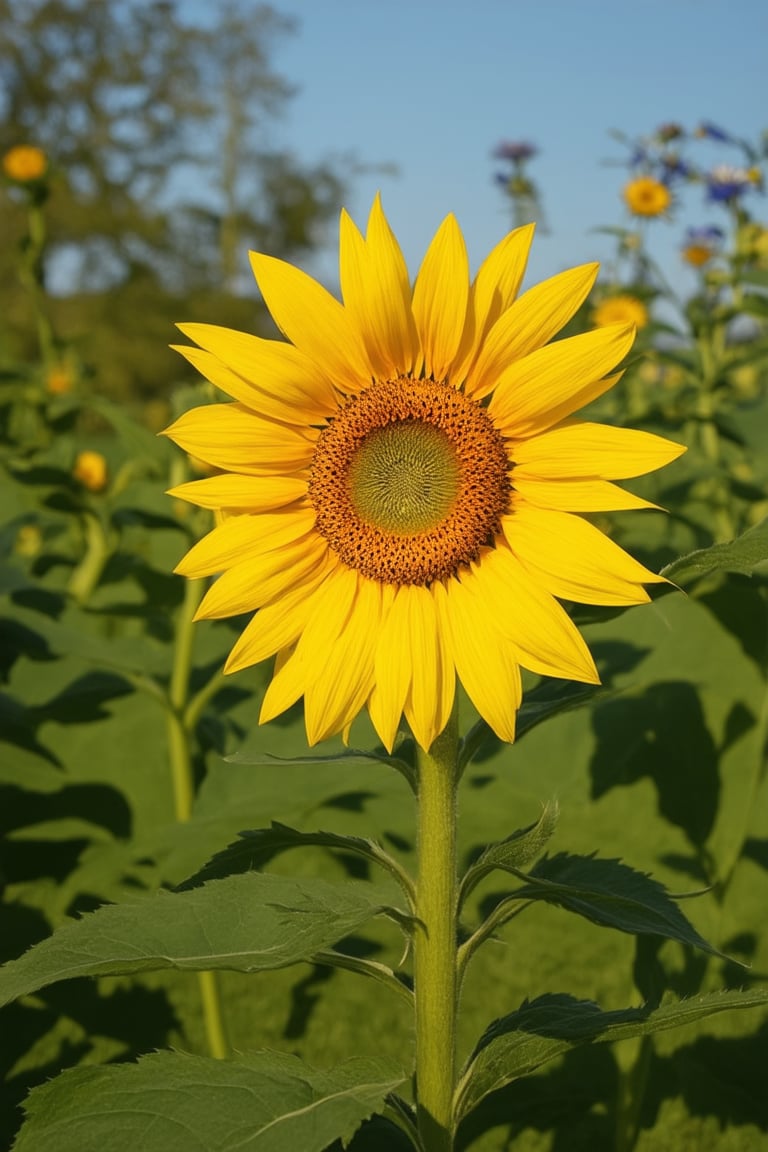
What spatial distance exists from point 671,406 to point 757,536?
10.7 feet

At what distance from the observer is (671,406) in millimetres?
4363

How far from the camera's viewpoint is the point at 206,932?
1209mm

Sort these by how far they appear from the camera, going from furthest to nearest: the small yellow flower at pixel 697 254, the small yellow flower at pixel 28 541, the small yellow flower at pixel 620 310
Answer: the small yellow flower at pixel 697 254 < the small yellow flower at pixel 28 541 < the small yellow flower at pixel 620 310

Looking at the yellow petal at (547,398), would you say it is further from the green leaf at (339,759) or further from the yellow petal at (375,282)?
the green leaf at (339,759)

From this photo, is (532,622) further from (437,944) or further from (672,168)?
(672,168)

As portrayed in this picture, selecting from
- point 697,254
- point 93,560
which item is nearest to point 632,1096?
point 93,560

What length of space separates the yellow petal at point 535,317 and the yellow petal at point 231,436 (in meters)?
0.25

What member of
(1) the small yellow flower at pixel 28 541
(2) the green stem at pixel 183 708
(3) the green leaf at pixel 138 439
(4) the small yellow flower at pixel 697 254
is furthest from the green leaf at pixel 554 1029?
(4) the small yellow flower at pixel 697 254

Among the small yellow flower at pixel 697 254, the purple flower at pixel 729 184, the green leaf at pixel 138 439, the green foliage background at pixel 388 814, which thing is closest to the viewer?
the green foliage background at pixel 388 814

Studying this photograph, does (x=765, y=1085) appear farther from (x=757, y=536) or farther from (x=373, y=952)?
(x=757, y=536)

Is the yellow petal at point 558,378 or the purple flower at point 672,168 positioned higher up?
the purple flower at point 672,168

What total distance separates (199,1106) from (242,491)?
0.62 m

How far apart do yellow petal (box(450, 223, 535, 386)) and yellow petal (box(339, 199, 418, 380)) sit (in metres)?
0.07

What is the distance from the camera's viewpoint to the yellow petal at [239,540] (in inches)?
52.4
